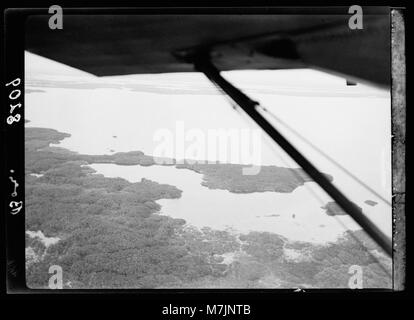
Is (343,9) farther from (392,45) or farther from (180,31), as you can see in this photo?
(180,31)

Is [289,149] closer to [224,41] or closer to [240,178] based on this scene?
[240,178]

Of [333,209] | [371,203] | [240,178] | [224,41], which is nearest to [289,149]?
[240,178]

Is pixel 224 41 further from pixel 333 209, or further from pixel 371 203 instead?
pixel 371 203

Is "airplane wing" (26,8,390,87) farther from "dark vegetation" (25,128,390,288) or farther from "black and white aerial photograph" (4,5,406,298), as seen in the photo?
"dark vegetation" (25,128,390,288)

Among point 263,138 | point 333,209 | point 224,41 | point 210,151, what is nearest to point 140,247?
point 210,151

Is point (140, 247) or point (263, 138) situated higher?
point (263, 138)

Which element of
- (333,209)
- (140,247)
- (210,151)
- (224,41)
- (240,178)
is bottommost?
(140,247)

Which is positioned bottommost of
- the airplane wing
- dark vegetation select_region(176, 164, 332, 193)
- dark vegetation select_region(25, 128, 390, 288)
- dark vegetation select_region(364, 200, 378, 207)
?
dark vegetation select_region(25, 128, 390, 288)

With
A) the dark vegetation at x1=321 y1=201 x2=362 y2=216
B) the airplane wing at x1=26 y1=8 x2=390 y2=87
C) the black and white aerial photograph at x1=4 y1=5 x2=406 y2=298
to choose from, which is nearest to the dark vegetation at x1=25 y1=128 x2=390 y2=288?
the black and white aerial photograph at x1=4 y1=5 x2=406 y2=298
